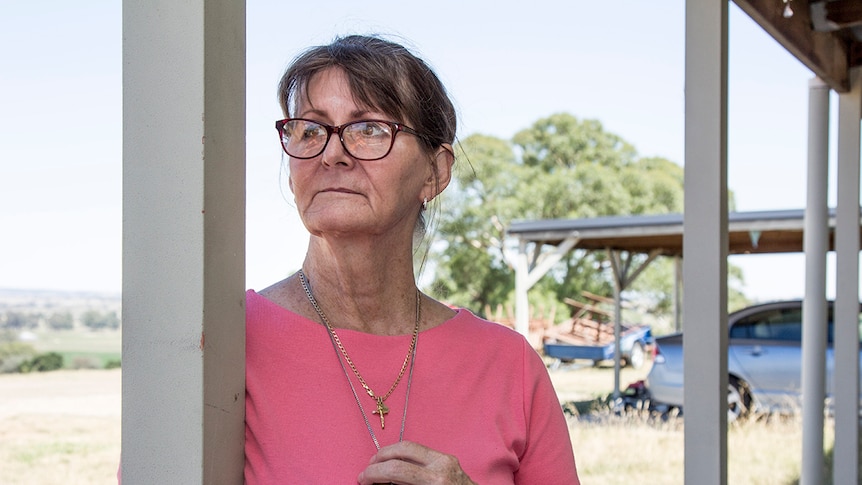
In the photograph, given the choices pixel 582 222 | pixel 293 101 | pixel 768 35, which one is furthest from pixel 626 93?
pixel 293 101

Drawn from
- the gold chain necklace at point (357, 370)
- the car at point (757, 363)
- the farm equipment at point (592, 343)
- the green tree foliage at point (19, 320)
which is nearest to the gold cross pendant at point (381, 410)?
the gold chain necklace at point (357, 370)

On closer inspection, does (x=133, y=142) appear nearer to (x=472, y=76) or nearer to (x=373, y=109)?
(x=373, y=109)

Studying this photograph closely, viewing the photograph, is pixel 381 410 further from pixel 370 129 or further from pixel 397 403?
pixel 370 129

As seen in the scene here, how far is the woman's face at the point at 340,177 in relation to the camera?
1.30 metres

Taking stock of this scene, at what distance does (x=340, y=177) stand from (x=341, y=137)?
58 mm

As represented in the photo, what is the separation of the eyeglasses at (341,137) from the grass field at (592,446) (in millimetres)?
5333

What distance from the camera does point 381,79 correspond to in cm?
134

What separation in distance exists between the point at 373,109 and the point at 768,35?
2.58 metres

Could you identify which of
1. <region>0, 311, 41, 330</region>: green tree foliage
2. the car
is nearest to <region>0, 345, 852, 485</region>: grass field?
the car

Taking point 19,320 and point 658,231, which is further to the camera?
point 19,320

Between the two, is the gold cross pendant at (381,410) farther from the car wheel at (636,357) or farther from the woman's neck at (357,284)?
the car wheel at (636,357)

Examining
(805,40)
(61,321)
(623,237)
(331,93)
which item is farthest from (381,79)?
(61,321)

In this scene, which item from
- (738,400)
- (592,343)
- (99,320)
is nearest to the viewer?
(738,400)

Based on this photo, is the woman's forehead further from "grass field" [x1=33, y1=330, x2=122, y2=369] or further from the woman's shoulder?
"grass field" [x1=33, y1=330, x2=122, y2=369]
